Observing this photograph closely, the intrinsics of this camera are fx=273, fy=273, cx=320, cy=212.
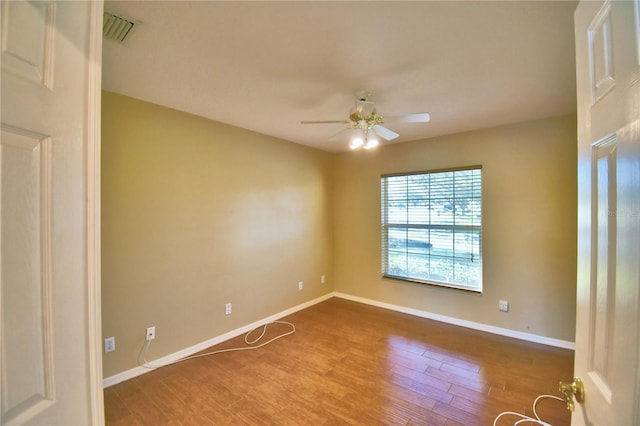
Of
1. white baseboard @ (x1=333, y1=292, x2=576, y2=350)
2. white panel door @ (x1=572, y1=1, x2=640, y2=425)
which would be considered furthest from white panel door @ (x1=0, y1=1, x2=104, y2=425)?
white baseboard @ (x1=333, y1=292, x2=576, y2=350)

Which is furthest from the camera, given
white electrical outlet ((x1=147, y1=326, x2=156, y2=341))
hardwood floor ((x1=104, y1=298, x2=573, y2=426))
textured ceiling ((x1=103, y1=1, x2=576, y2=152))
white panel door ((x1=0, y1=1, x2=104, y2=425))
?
white electrical outlet ((x1=147, y1=326, x2=156, y2=341))

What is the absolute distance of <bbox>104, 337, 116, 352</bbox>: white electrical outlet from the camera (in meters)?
2.25

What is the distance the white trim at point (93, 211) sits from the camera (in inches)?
27.7

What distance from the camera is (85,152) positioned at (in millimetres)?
693

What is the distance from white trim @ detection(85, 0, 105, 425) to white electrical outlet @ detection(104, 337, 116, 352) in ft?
6.47

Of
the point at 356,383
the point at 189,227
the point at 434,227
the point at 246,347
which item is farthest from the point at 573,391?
the point at 434,227

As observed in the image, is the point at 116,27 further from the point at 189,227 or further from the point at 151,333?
the point at 151,333

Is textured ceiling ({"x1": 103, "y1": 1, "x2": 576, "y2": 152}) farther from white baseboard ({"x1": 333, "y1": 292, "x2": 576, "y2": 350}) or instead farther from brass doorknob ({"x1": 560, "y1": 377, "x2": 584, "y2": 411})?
white baseboard ({"x1": 333, "y1": 292, "x2": 576, "y2": 350})

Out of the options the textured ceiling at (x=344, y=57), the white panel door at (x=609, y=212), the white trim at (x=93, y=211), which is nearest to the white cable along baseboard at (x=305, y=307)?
the white trim at (x=93, y=211)

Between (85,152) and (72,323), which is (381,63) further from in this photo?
(72,323)

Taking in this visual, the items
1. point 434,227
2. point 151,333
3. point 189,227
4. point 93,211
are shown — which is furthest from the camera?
point 434,227

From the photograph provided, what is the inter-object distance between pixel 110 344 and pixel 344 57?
2887mm

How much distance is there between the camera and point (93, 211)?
73 centimetres

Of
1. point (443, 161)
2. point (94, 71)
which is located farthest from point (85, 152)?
point (443, 161)
